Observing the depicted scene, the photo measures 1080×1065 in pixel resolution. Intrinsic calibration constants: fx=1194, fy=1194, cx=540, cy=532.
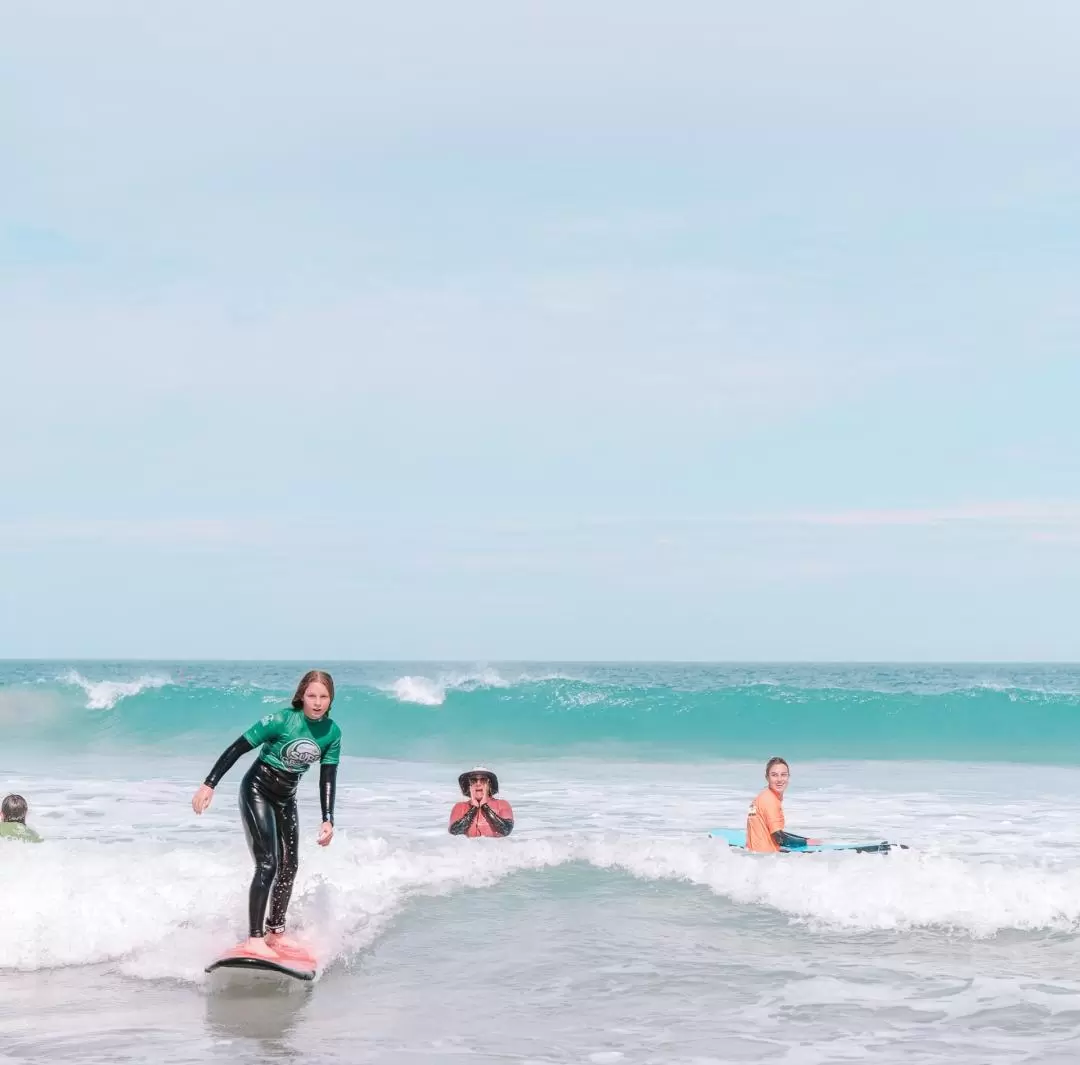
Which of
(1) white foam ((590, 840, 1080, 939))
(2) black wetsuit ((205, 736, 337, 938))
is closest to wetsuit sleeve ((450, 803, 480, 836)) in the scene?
(1) white foam ((590, 840, 1080, 939))

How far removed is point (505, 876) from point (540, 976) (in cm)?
310

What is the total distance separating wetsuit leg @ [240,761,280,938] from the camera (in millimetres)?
6887

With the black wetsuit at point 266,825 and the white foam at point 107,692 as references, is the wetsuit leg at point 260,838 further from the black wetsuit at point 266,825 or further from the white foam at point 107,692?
the white foam at point 107,692

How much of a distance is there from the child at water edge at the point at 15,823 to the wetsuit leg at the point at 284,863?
3529mm

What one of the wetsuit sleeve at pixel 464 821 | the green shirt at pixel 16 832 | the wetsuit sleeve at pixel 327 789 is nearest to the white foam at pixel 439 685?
the wetsuit sleeve at pixel 464 821

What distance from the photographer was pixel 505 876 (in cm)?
1031

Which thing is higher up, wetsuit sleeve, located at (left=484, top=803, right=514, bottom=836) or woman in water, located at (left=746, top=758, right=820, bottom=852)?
woman in water, located at (left=746, top=758, right=820, bottom=852)

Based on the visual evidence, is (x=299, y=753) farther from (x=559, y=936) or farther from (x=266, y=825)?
(x=559, y=936)

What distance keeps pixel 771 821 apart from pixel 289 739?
5.28m

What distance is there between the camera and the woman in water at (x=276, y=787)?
680 centimetres

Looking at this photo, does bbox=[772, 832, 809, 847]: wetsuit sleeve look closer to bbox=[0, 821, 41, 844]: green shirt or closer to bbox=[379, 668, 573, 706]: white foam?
Answer: bbox=[0, 821, 41, 844]: green shirt

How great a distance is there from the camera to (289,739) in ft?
22.4

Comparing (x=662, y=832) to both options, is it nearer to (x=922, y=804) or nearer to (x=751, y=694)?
(x=922, y=804)

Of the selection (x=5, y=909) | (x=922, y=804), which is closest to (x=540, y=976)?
(x=5, y=909)
